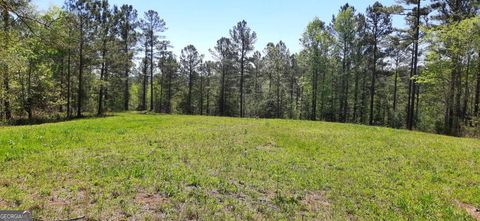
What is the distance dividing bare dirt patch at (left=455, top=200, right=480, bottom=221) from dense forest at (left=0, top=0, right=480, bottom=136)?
1023 centimetres

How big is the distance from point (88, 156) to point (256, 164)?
4.86 meters

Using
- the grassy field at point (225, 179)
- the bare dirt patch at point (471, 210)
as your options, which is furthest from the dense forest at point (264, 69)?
the bare dirt patch at point (471, 210)

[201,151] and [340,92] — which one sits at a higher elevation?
[340,92]

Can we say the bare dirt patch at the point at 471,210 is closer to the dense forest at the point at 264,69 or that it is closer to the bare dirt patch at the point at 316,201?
the bare dirt patch at the point at 316,201

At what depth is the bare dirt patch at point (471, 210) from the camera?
6.65m

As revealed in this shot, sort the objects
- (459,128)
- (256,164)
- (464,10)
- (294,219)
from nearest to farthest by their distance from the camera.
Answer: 1. (294,219)
2. (256,164)
3. (459,128)
4. (464,10)

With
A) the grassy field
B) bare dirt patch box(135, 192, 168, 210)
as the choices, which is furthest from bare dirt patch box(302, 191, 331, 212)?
bare dirt patch box(135, 192, 168, 210)

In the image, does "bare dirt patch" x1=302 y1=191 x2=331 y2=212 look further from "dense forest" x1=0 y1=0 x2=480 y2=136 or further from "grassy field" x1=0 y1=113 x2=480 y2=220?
"dense forest" x1=0 y1=0 x2=480 y2=136

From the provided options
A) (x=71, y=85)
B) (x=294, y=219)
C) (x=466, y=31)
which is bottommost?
(x=294, y=219)

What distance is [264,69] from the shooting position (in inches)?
2397

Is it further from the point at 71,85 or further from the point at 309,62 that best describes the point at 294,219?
the point at 309,62

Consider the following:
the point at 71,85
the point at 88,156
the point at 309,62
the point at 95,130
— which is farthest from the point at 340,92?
the point at 88,156

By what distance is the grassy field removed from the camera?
6.02m

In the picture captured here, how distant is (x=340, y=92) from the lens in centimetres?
4672
